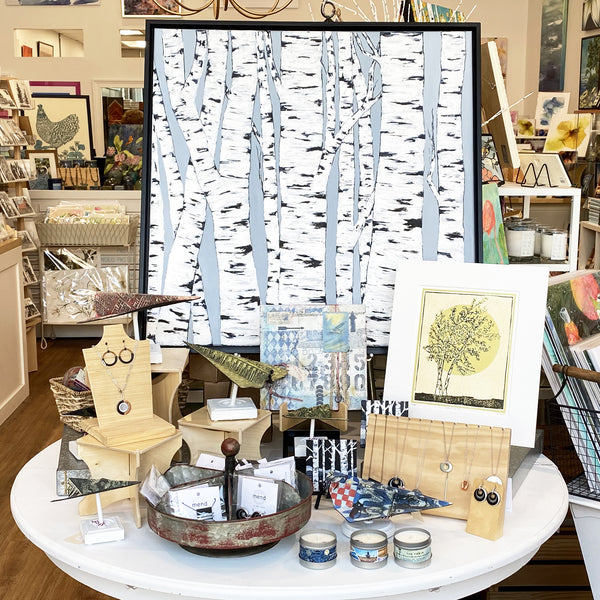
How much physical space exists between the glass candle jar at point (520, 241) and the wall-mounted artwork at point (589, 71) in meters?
4.32

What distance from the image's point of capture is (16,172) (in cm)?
583

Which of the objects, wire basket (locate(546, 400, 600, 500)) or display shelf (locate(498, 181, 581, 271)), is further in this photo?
display shelf (locate(498, 181, 581, 271))

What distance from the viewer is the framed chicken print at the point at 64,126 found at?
28.8 feet

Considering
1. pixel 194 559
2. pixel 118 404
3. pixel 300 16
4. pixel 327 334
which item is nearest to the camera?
pixel 194 559

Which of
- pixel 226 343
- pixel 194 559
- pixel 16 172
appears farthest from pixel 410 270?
pixel 16 172

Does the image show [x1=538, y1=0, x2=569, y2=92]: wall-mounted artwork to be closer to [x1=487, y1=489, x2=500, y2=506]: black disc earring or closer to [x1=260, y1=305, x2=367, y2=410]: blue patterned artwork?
[x1=260, y1=305, x2=367, y2=410]: blue patterned artwork

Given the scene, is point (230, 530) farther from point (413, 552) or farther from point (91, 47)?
point (91, 47)

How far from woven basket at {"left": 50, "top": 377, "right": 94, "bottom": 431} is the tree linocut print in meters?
0.65

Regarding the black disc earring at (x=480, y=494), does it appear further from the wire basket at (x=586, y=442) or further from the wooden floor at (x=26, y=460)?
the wooden floor at (x=26, y=460)

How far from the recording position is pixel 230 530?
1241 mm

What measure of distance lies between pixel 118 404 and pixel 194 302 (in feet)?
1.34

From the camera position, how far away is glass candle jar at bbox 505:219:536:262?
244 cm

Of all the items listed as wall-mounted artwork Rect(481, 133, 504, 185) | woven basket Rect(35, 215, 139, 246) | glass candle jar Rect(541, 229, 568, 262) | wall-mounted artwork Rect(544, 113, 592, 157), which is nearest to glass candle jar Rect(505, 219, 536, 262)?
glass candle jar Rect(541, 229, 568, 262)

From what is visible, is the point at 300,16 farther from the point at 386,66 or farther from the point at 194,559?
the point at 194,559
